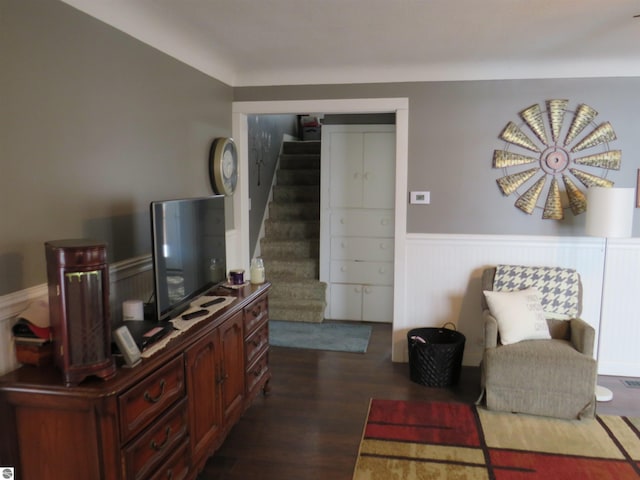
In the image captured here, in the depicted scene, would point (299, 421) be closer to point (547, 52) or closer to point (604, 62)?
point (547, 52)

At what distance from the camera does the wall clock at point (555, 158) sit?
3.56 metres

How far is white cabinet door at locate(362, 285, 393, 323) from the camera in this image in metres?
4.96

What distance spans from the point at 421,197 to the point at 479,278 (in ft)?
2.52

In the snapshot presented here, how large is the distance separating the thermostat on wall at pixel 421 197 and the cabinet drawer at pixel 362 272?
4.00 ft

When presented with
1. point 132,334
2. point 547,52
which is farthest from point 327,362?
point 547,52

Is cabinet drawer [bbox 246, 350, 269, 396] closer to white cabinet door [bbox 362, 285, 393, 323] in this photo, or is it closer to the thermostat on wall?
the thermostat on wall

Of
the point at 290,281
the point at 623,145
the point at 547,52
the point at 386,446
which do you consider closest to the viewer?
the point at 386,446

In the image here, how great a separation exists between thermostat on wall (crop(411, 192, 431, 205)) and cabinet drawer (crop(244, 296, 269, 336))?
1422mm

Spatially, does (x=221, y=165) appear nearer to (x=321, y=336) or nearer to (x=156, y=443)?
(x=321, y=336)

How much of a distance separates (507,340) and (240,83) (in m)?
2.75

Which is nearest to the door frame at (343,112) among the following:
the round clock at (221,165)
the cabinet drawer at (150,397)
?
the round clock at (221,165)

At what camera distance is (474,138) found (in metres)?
3.71

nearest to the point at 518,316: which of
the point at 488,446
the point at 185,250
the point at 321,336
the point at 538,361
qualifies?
the point at 538,361

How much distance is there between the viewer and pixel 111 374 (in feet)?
5.46
